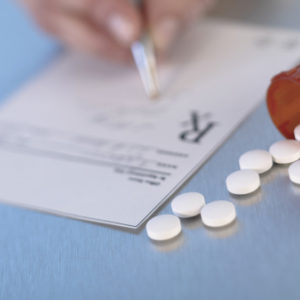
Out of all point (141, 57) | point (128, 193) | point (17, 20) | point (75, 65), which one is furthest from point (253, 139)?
point (17, 20)

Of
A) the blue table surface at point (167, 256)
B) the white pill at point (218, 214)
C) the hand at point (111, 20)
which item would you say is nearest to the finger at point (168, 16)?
the hand at point (111, 20)

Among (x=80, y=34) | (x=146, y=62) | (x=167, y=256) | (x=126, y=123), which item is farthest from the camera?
(x=80, y=34)

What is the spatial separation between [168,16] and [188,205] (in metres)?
0.51

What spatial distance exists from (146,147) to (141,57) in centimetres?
25

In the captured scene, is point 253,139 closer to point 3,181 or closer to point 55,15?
point 3,181

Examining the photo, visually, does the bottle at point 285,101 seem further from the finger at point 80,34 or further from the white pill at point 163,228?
the finger at point 80,34

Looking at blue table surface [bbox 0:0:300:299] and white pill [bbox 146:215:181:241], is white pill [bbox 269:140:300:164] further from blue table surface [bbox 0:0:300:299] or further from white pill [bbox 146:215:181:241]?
white pill [bbox 146:215:181:241]

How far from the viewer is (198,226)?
649 mm

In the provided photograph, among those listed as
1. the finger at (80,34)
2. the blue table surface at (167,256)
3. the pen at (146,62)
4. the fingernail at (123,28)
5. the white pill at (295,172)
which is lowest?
the finger at (80,34)

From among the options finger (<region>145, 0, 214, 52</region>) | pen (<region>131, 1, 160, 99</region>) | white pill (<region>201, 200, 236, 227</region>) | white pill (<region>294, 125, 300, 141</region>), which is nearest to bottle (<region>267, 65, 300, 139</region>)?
white pill (<region>294, 125, 300, 141</region>)

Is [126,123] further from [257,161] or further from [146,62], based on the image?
[257,161]

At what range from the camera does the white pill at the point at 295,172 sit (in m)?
0.66

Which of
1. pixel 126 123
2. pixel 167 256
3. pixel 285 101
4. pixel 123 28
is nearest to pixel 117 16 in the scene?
pixel 123 28

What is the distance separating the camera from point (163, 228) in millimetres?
634
